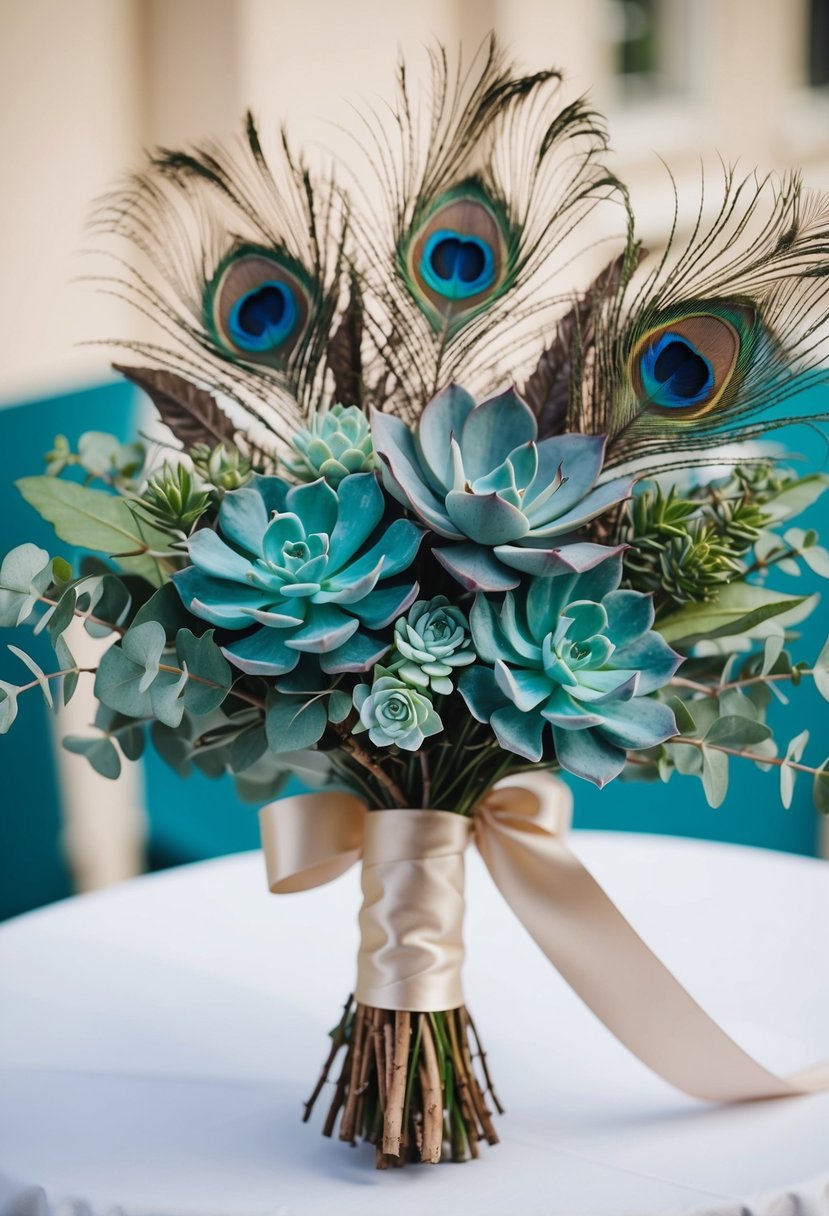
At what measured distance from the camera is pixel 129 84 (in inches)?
84.7

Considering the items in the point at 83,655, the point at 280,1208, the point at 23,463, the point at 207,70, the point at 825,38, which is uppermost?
the point at 825,38

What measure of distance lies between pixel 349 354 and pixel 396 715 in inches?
8.3

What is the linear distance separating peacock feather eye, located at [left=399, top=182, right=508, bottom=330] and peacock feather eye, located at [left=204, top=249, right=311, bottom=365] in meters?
0.06

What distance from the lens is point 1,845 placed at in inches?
49.7

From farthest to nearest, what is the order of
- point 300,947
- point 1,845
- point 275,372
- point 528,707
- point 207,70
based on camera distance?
point 207,70
point 1,845
point 300,947
point 275,372
point 528,707

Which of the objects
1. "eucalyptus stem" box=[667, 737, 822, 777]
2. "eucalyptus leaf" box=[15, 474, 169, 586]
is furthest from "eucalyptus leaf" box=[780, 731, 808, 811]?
"eucalyptus leaf" box=[15, 474, 169, 586]

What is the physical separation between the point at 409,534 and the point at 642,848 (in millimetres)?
626

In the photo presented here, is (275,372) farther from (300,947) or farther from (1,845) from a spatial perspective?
(1,845)

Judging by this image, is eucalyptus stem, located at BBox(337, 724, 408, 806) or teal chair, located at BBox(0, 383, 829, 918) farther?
teal chair, located at BBox(0, 383, 829, 918)

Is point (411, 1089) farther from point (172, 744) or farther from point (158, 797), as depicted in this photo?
point (158, 797)

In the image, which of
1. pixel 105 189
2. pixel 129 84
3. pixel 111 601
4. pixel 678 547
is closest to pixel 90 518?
pixel 111 601

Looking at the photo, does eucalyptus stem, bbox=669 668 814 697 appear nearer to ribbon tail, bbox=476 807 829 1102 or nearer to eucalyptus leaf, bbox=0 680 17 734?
ribbon tail, bbox=476 807 829 1102

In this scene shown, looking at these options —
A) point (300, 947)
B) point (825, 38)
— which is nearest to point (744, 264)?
point (300, 947)

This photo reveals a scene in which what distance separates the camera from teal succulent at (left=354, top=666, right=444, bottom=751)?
489mm
